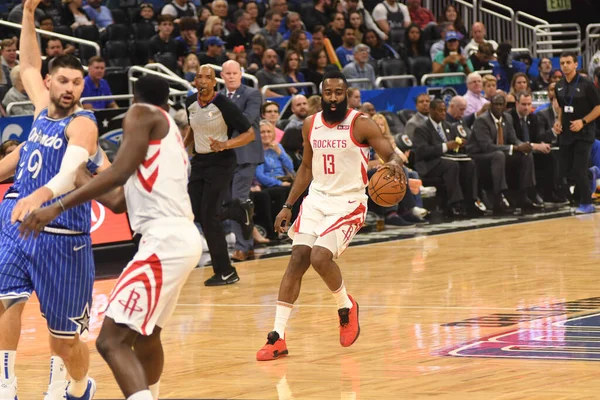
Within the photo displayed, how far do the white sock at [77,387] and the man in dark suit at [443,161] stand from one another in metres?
10.9

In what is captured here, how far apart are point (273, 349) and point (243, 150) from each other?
5420 millimetres

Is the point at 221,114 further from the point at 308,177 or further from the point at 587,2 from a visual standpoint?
the point at 587,2

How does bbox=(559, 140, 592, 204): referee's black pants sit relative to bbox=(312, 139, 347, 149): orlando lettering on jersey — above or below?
below

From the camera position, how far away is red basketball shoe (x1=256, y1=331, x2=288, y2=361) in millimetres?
8086

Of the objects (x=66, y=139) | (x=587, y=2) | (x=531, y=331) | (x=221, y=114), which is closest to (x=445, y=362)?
(x=531, y=331)

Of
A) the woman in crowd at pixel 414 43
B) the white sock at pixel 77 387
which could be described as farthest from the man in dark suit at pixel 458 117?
the white sock at pixel 77 387

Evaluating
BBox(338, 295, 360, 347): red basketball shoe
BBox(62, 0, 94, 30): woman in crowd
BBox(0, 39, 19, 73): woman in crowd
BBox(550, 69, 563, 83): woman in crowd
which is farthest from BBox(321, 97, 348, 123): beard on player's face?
BBox(550, 69, 563, 83): woman in crowd

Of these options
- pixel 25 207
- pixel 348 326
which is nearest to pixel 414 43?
pixel 348 326

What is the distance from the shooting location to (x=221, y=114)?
39.0 ft

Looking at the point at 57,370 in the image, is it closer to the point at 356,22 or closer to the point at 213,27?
the point at 213,27

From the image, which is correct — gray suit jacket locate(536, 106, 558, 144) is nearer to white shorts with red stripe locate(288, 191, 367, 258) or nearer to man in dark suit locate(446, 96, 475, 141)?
man in dark suit locate(446, 96, 475, 141)

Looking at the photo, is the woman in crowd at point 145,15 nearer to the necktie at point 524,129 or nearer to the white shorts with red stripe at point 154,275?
the necktie at point 524,129

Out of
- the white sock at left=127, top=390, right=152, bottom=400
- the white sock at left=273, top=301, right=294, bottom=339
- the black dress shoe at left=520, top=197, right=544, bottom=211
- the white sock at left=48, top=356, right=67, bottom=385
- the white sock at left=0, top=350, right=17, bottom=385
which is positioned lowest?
the black dress shoe at left=520, top=197, right=544, bottom=211

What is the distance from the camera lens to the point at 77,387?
254 inches
